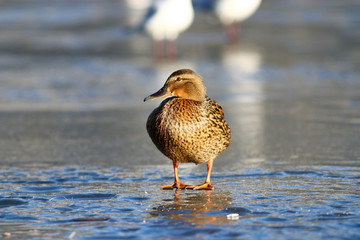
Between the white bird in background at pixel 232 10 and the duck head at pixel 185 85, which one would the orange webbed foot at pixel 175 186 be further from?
the white bird in background at pixel 232 10

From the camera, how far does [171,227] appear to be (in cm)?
430

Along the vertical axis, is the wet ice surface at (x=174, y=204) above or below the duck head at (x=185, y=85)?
below

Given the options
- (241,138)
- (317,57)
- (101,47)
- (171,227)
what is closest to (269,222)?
(171,227)

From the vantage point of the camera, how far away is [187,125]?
525 cm

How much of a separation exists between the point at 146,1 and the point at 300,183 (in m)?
19.5

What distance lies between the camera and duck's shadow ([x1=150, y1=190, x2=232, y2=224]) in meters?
4.50

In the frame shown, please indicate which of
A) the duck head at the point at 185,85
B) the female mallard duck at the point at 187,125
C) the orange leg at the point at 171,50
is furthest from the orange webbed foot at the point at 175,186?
the orange leg at the point at 171,50

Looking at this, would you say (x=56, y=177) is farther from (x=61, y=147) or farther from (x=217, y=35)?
(x=217, y=35)

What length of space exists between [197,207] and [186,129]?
0.67 metres

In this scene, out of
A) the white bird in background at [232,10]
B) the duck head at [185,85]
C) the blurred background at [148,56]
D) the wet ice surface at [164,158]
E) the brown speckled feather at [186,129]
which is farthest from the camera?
the white bird in background at [232,10]

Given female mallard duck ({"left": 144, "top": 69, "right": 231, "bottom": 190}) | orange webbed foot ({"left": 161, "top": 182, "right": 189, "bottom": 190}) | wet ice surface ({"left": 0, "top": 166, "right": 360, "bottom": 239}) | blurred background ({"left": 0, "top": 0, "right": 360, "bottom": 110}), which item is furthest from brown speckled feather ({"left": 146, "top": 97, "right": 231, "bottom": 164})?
blurred background ({"left": 0, "top": 0, "right": 360, "bottom": 110})

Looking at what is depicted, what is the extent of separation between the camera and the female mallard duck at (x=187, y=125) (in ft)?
17.2

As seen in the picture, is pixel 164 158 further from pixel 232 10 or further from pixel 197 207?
pixel 232 10

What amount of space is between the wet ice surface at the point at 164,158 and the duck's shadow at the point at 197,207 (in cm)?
1
